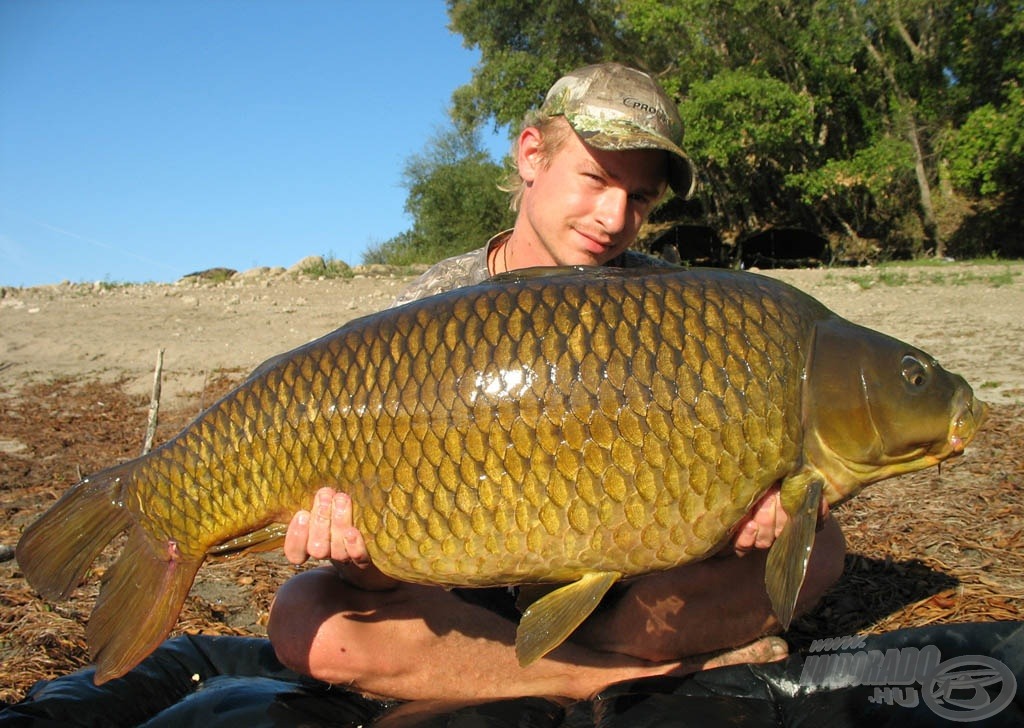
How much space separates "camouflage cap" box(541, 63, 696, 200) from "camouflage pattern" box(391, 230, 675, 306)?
359mm

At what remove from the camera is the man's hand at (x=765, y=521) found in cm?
171

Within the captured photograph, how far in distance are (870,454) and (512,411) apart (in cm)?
75

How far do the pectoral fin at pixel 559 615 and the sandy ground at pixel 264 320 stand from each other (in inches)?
146

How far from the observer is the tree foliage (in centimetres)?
1875

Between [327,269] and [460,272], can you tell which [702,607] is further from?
[327,269]

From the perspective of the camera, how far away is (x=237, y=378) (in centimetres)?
679

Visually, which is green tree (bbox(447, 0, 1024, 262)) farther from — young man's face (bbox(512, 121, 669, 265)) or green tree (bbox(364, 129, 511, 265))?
young man's face (bbox(512, 121, 669, 265))

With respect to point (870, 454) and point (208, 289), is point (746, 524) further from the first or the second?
point (208, 289)

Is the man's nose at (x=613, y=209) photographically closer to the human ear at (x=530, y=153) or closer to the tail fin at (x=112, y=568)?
the human ear at (x=530, y=153)

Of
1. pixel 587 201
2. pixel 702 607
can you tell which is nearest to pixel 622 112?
pixel 587 201

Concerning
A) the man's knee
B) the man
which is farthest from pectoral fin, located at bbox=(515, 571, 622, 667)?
the man's knee

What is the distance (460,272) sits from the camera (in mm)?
2764

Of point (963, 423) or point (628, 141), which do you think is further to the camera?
point (628, 141)

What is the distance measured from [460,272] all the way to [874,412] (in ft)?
4.82
